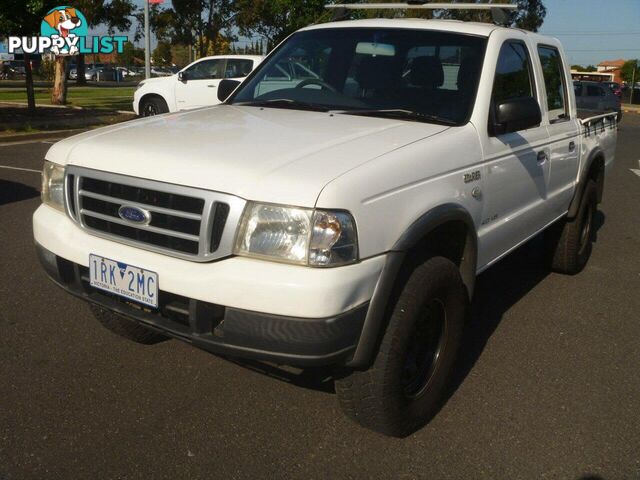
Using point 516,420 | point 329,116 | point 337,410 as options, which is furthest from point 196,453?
point 329,116

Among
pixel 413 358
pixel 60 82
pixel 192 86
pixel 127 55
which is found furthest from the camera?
pixel 127 55

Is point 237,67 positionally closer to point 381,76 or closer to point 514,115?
point 381,76

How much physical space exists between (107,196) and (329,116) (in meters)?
1.22

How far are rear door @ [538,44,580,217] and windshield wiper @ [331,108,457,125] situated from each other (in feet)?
4.10

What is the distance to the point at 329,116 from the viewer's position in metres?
3.42

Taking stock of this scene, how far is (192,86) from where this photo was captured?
14.9 metres

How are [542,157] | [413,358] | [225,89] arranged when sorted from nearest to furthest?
[413,358] → [542,157] → [225,89]

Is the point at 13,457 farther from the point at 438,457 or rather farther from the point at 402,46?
the point at 402,46

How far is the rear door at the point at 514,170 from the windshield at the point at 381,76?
196 millimetres

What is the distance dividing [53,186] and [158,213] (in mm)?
829

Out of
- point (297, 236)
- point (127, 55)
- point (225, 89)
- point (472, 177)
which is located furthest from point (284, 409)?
point (127, 55)

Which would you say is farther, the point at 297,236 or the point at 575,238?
the point at 575,238

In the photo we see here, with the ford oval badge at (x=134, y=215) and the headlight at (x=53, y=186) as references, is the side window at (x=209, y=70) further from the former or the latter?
the ford oval badge at (x=134, y=215)

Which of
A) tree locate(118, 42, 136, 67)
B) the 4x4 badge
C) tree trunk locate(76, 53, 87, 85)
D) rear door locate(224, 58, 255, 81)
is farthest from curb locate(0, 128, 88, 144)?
tree locate(118, 42, 136, 67)
